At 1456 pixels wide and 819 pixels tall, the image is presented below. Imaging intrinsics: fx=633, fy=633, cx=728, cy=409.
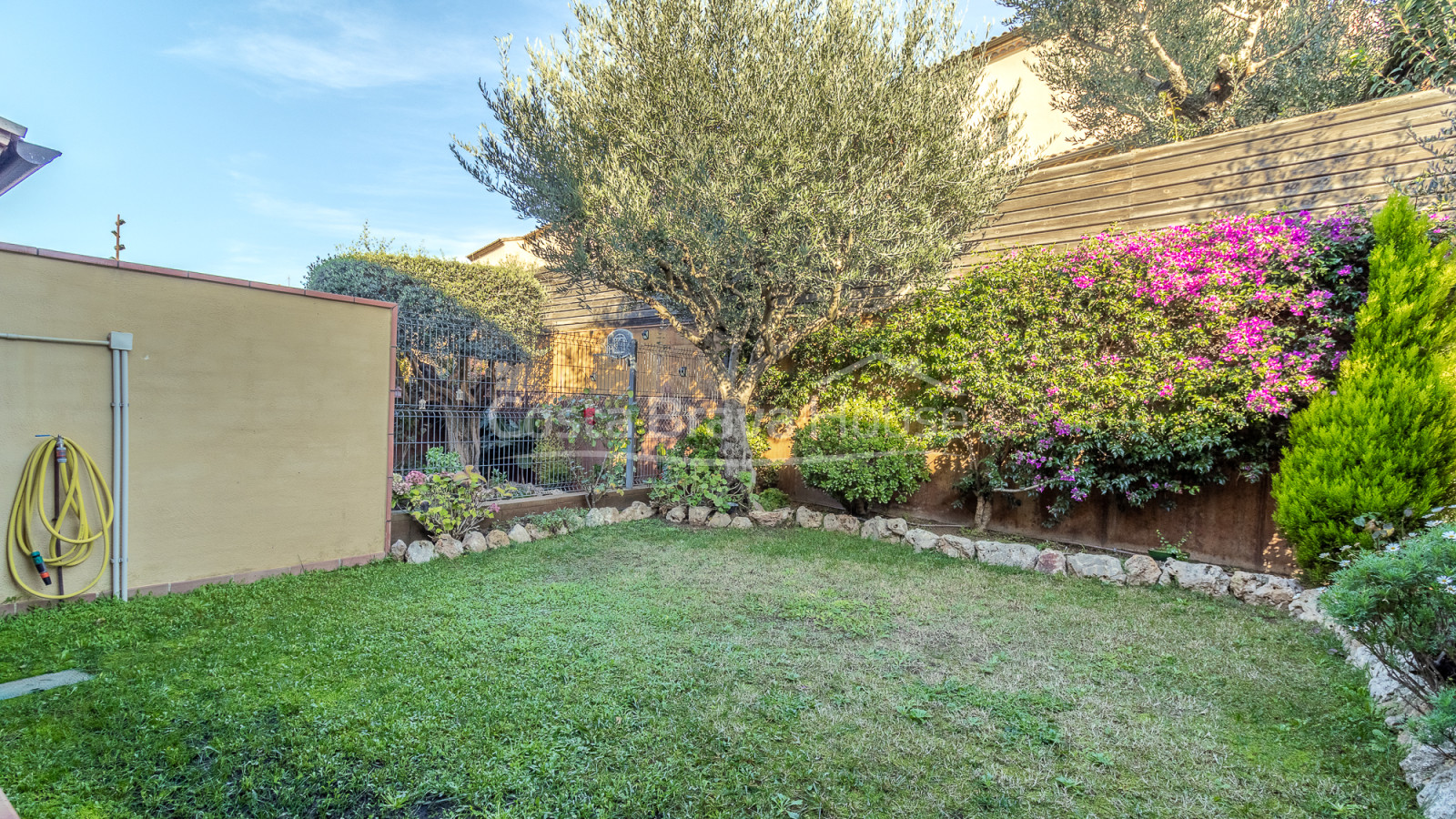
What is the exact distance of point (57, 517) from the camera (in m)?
3.97

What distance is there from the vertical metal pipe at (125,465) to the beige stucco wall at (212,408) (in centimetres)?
4

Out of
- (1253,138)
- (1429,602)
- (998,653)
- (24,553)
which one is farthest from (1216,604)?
(24,553)

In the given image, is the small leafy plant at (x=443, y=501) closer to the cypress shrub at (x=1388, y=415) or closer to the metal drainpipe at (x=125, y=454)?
the metal drainpipe at (x=125, y=454)

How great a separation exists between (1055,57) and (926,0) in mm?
4631

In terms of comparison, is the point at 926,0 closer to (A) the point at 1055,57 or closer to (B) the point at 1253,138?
(B) the point at 1253,138

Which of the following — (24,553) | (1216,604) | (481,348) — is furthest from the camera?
(481,348)

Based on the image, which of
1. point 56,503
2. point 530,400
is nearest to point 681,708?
point 56,503

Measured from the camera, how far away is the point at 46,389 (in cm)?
395

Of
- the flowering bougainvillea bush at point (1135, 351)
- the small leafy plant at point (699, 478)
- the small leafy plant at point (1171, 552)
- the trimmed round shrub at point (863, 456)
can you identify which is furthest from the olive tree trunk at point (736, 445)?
the small leafy plant at point (1171, 552)

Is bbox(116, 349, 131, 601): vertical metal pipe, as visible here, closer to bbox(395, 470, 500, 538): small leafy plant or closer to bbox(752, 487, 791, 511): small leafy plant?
bbox(395, 470, 500, 538): small leafy plant

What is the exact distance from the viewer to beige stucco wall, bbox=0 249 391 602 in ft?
12.9

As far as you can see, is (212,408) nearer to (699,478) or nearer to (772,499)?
(699,478)

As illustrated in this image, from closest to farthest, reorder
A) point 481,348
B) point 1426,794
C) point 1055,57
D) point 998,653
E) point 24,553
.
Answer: point 1426,794
point 998,653
point 24,553
point 481,348
point 1055,57

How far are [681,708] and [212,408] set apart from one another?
414 centimetres
